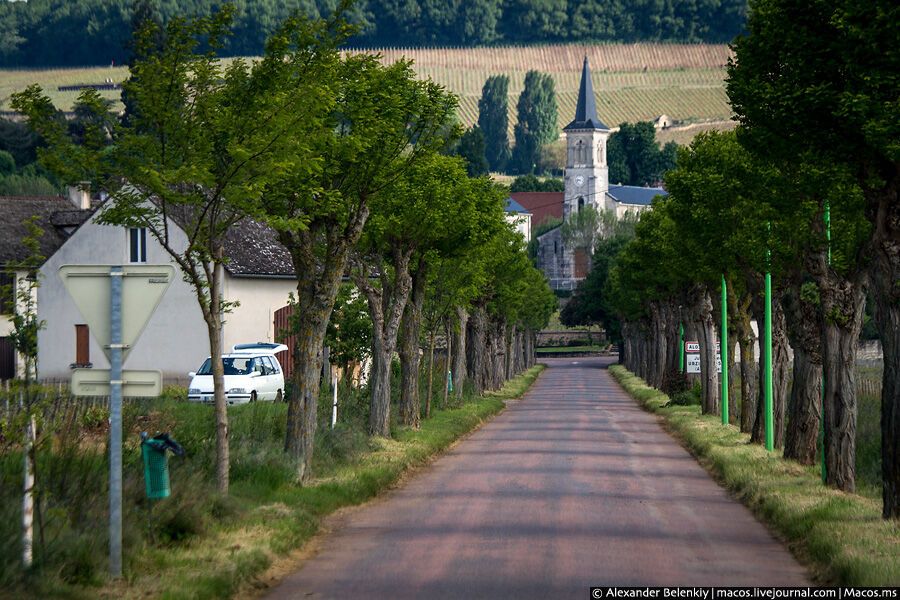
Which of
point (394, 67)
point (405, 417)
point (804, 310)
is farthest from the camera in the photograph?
point (405, 417)

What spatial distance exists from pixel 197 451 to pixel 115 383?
7545 millimetres

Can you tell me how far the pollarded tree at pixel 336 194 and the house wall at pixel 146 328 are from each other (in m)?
31.4

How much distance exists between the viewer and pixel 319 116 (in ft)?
60.5

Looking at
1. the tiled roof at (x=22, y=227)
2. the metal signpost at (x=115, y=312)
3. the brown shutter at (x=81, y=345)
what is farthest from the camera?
the tiled roof at (x=22, y=227)

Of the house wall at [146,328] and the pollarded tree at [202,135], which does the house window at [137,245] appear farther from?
the pollarded tree at [202,135]

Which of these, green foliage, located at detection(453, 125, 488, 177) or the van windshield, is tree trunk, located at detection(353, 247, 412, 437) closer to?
the van windshield

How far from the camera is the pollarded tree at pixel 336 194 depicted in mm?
21859

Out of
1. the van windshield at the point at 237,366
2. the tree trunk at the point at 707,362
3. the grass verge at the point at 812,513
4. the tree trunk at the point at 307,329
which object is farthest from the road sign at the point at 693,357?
the tree trunk at the point at 307,329

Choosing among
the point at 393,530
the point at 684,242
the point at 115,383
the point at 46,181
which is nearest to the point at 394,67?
the point at 393,530

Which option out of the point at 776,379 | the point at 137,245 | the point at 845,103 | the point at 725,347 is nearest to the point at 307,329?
the point at 845,103

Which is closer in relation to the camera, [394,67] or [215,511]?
[215,511]

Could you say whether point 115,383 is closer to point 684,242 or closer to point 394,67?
point 394,67

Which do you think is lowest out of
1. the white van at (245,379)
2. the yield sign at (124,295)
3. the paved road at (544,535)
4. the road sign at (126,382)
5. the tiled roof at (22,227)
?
the paved road at (544,535)

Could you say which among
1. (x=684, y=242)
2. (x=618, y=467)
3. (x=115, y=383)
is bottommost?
(x=618, y=467)
